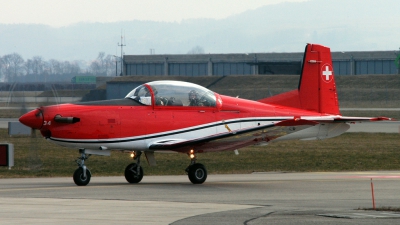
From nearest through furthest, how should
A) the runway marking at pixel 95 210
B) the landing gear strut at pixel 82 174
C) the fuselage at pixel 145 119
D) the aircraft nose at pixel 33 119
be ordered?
the runway marking at pixel 95 210 < the aircraft nose at pixel 33 119 < the fuselage at pixel 145 119 < the landing gear strut at pixel 82 174

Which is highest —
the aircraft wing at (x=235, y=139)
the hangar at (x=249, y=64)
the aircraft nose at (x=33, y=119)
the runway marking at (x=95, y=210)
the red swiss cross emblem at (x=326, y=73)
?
the hangar at (x=249, y=64)

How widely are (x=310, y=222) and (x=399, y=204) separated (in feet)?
11.6

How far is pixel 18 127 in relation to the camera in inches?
1484

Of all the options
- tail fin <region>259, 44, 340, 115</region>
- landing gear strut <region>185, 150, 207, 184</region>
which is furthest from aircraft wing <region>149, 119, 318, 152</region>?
tail fin <region>259, 44, 340, 115</region>

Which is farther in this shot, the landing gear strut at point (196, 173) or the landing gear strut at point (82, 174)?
the landing gear strut at point (196, 173)

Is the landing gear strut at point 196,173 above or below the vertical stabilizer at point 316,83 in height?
below

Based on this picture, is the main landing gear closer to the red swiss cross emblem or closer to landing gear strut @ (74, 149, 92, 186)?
landing gear strut @ (74, 149, 92, 186)

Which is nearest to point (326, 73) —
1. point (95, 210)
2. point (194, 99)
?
point (194, 99)

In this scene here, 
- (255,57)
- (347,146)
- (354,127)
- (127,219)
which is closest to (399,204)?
(127,219)

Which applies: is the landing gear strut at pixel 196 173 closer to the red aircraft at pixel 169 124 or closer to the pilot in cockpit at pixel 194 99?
the red aircraft at pixel 169 124

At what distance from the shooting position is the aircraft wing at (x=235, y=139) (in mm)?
18422

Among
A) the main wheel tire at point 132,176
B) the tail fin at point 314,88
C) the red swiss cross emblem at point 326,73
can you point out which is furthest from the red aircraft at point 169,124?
the red swiss cross emblem at point 326,73

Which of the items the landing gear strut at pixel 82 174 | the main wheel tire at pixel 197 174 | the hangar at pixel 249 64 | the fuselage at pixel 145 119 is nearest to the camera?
the fuselage at pixel 145 119

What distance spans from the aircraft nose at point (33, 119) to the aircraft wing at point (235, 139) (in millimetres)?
2882
